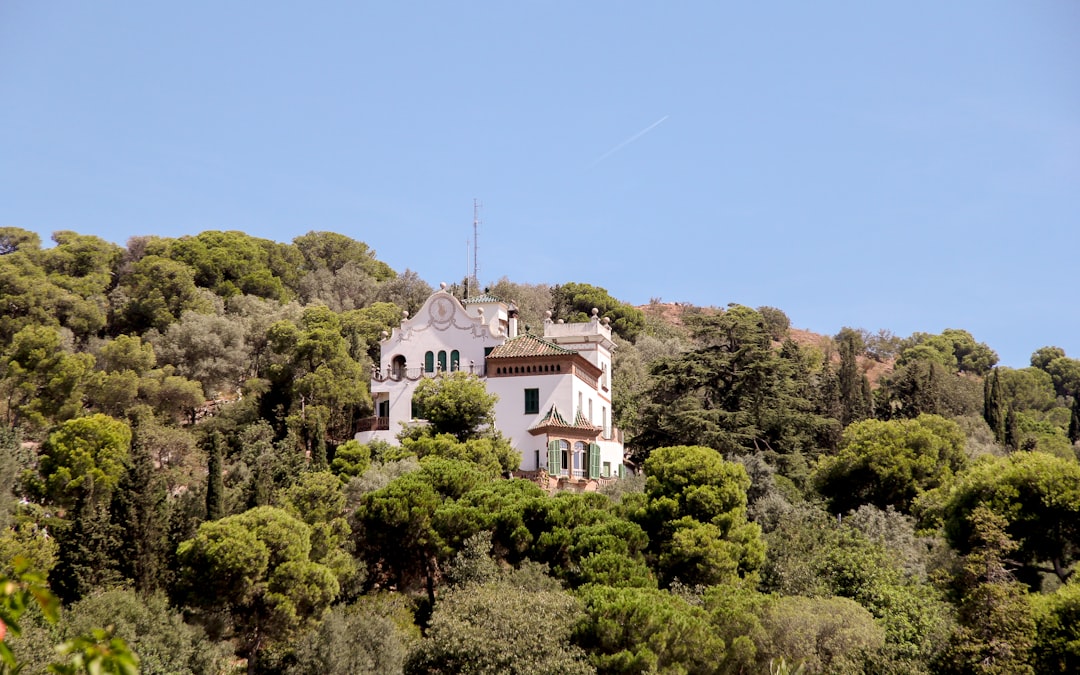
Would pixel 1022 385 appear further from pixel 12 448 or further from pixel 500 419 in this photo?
pixel 12 448

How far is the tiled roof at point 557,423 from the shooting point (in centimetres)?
4647

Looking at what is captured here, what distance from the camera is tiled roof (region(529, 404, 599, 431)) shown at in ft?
152

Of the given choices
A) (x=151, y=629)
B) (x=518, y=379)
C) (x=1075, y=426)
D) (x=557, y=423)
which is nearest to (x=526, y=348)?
(x=518, y=379)

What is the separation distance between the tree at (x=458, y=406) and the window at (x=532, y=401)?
7.20ft

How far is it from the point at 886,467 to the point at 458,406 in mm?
15712

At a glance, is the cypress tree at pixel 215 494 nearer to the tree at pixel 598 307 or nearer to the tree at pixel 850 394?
the tree at pixel 850 394

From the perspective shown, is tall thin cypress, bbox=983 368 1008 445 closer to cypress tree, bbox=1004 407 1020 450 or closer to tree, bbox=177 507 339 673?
cypress tree, bbox=1004 407 1020 450

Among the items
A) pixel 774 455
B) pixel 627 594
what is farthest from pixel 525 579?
pixel 774 455

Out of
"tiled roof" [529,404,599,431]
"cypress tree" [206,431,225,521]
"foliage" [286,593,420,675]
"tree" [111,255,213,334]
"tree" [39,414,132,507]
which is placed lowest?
"foliage" [286,593,420,675]

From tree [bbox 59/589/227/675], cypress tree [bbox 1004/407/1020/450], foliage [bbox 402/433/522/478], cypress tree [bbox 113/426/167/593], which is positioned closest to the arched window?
foliage [bbox 402/433/522/478]

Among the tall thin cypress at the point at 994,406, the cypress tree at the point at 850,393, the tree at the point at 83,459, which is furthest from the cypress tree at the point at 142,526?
the tall thin cypress at the point at 994,406

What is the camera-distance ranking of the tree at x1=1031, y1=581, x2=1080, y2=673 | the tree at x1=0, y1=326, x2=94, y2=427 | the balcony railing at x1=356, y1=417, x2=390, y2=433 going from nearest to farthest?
the tree at x1=1031, y1=581, x2=1080, y2=673, the tree at x1=0, y1=326, x2=94, y2=427, the balcony railing at x1=356, y1=417, x2=390, y2=433

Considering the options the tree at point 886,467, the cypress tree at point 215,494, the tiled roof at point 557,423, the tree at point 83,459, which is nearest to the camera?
the cypress tree at point 215,494

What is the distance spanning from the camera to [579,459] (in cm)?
4709
